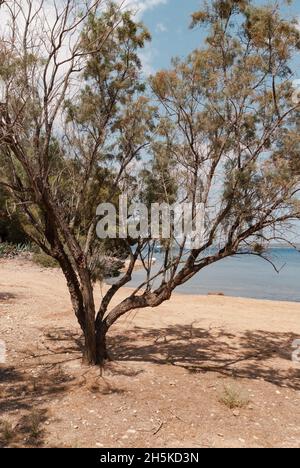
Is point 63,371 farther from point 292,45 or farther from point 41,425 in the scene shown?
point 292,45

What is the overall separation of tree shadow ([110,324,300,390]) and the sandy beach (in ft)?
0.07

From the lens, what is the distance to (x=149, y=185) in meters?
8.04

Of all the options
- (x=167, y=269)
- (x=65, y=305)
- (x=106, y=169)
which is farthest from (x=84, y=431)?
(x=65, y=305)

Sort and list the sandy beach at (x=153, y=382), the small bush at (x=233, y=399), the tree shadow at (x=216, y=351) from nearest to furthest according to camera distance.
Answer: the sandy beach at (x=153, y=382) → the small bush at (x=233, y=399) → the tree shadow at (x=216, y=351)

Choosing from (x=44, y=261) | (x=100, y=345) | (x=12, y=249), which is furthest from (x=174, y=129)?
(x=12, y=249)

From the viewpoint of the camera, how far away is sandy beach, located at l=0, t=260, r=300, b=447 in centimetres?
551

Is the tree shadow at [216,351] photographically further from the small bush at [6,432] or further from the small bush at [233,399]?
the small bush at [6,432]

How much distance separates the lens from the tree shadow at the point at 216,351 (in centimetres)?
806

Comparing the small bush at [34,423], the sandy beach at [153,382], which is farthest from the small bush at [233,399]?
the small bush at [34,423]

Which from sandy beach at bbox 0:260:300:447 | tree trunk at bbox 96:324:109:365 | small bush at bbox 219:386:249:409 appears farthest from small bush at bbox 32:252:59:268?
small bush at bbox 219:386:249:409

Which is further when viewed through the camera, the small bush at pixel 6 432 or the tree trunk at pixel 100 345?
the tree trunk at pixel 100 345

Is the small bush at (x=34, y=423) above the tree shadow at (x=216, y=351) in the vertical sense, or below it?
below

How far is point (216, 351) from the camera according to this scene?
9281mm

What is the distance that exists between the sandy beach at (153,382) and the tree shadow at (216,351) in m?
0.02
